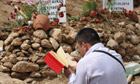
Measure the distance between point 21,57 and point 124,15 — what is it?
386 centimetres

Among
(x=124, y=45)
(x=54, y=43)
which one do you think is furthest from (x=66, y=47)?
(x=124, y=45)

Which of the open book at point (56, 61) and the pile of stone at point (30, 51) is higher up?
the open book at point (56, 61)

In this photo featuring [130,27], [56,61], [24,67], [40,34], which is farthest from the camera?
[130,27]

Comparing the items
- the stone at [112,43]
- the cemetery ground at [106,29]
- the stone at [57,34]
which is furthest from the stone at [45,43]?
the stone at [112,43]

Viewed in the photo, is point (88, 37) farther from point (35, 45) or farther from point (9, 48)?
point (9, 48)

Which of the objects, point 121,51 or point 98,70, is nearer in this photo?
point 98,70

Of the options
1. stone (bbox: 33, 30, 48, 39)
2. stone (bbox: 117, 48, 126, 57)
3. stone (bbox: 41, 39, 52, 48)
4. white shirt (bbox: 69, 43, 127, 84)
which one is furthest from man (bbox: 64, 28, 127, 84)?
stone (bbox: 117, 48, 126, 57)

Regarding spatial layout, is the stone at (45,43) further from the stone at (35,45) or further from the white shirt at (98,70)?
the white shirt at (98,70)

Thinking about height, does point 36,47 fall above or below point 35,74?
above

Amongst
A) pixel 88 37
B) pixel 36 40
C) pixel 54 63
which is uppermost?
pixel 88 37

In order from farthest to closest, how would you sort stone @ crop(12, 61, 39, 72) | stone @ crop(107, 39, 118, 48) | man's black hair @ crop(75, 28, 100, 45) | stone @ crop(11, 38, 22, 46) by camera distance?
stone @ crop(107, 39, 118, 48), stone @ crop(11, 38, 22, 46), stone @ crop(12, 61, 39, 72), man's black hair @ crop(75, 28, 100, 45)

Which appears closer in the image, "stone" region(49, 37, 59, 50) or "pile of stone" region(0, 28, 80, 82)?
"pile of stone" region(0, 28, 80, 82)

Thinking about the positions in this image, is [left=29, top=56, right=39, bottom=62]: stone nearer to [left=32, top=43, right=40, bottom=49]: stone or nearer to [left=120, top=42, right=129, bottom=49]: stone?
[left=32, top=43, right=40, bottom=49]: stone

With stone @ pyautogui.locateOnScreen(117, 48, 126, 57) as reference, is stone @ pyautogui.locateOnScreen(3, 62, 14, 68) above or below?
A: above
